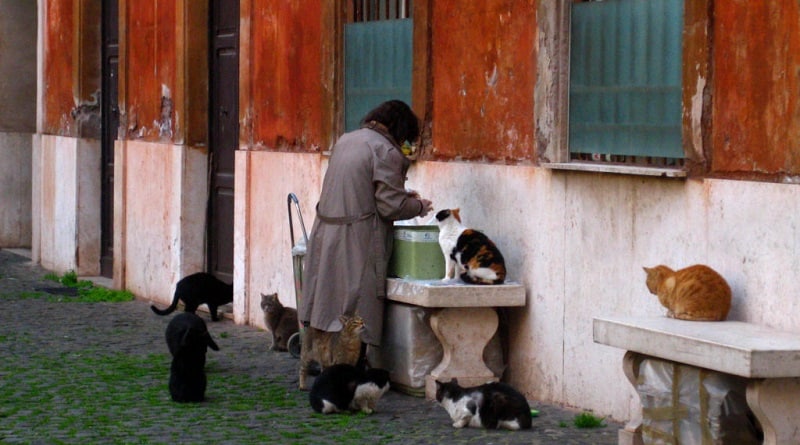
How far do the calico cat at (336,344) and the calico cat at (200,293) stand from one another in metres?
3.51

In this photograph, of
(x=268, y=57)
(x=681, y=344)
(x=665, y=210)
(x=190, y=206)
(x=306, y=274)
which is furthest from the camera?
(x=190, y=206)

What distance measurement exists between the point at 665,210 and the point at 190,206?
702 cm

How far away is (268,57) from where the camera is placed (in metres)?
12.6

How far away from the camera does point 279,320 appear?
11305mm

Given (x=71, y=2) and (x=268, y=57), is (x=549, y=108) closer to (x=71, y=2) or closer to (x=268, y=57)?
(x=268, y=57)

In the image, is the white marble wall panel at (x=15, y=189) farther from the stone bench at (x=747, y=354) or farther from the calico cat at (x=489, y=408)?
the stone bench at (x=747, y=354)

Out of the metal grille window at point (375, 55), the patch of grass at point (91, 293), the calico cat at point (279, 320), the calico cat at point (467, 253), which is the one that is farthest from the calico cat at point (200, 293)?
the calico cat at point (467, 253)

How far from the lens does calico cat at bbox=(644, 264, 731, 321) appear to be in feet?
23.6

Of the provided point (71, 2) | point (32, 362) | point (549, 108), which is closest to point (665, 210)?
point (549, 108)

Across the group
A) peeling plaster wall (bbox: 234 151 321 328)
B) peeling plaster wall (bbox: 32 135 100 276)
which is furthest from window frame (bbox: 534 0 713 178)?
peeling plaster wall (bbox: 32 135 100 276)

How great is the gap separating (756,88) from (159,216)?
8460 mm

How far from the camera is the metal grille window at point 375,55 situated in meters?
10.6

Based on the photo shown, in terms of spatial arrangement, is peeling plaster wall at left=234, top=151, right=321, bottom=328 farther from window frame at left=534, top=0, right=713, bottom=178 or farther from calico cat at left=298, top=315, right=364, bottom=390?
window frame at left=534, top=0, right=713, bottom=178

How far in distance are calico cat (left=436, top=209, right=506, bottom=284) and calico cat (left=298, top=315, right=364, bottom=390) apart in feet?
2.09
